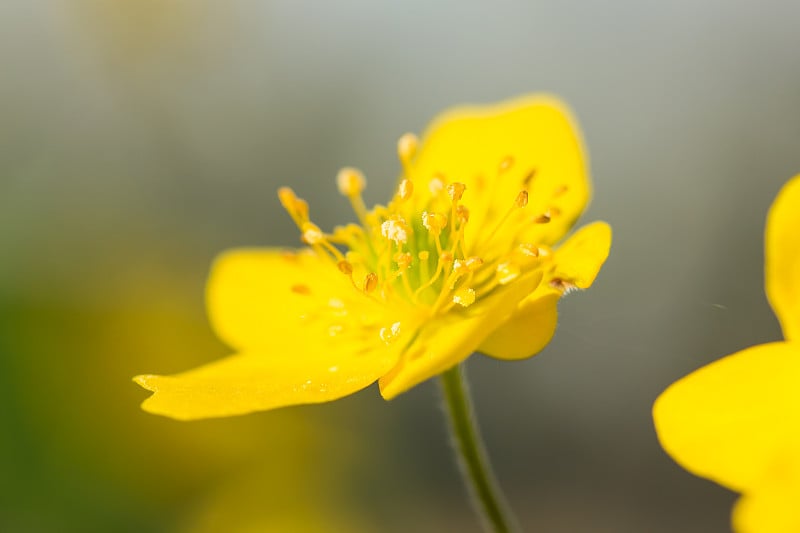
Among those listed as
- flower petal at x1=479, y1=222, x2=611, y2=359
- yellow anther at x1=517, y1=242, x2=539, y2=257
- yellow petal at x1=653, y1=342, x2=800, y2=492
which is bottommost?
yellow petal at x1=653, y1=342, x2=800, y2=492

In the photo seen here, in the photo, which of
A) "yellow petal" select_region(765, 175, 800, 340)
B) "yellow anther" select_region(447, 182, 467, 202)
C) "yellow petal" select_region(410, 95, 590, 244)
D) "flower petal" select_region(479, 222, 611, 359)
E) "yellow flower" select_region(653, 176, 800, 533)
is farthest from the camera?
"yellow petal" select_region(410, 95, 590, 244)

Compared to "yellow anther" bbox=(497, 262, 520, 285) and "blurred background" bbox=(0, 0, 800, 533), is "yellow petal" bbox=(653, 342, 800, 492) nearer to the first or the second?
"yellow anther" bbox=(497, 262, 520, 285)

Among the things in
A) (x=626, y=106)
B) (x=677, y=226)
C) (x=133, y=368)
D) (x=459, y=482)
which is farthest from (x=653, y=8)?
(x=133, y=368)

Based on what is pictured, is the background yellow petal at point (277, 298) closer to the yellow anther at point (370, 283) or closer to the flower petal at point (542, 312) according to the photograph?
the yellow anther at point (370, 283)

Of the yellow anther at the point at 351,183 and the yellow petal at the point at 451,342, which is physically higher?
the yellow anther at the point at 351,183

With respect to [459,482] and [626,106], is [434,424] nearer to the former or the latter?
[459,482]

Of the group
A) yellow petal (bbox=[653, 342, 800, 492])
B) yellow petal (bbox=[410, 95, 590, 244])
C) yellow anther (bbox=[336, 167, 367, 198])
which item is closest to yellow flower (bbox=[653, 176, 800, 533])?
yellow petal (bbox=[653, 342, 800, 492])

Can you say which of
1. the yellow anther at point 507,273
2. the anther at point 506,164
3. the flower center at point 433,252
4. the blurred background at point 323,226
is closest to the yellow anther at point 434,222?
the flower center at point 433,252
